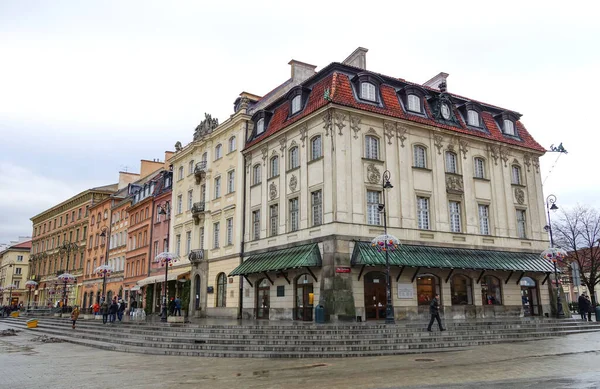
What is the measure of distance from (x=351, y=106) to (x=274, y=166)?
23.4 ft

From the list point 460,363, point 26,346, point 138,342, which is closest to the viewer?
point 460,363

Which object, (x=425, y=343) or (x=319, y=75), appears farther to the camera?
(x=319, y=75)

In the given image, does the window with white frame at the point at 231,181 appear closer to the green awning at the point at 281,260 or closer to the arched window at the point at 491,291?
the green awning at the point at 281,260

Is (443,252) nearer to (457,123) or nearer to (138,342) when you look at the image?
(457,123)

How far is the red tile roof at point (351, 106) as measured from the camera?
27828mm

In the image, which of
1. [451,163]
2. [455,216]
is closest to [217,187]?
[451,163]

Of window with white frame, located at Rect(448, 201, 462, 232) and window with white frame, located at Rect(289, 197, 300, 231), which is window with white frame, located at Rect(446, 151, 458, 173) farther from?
window with white frame, located at Rect(289, 197, 300, 231)

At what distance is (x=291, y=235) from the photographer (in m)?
29.0

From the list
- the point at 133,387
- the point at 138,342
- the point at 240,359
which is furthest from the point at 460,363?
the point at 138,342

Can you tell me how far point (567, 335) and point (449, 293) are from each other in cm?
706

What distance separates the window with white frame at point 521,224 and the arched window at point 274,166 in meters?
16.3

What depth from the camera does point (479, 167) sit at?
1282 inches

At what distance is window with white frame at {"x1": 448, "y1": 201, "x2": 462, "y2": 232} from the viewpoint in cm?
3023

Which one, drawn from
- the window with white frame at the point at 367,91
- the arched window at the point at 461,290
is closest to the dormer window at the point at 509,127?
the window with white frame at the point at 367,91
